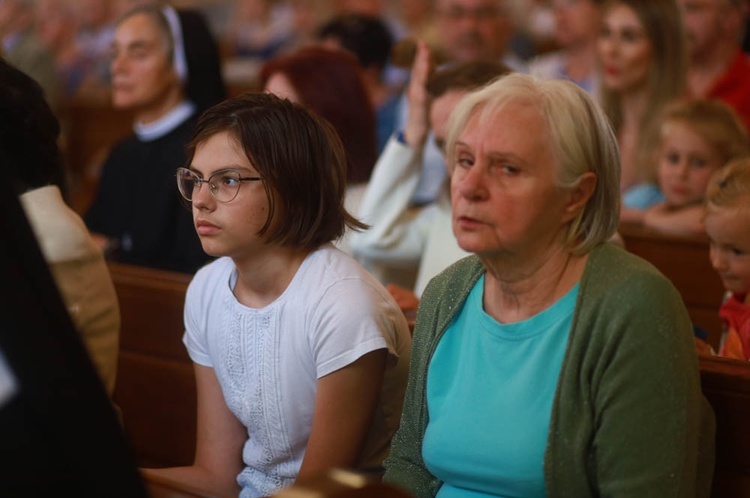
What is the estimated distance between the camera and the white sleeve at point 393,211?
346 cm

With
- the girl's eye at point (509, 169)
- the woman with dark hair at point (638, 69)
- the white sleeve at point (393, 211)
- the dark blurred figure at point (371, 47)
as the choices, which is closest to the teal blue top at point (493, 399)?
the girl's eye at point (509, 169)

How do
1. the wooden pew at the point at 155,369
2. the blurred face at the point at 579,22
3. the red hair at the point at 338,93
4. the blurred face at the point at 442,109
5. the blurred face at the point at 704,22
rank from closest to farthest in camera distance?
the wooden pew at the point at 155,369 < the blurred face at the point at 442,109 < the red hair at the point at 338,93 < the blurred face at the point at 704,22 < the blurred face at the point at 579,22

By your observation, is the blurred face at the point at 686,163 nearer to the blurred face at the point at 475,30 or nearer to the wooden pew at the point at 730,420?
the wooden pew at the point at 730,420

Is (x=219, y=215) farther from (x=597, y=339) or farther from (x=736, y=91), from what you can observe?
(x=736, y=91)

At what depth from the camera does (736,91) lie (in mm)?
4770

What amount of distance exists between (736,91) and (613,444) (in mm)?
3402

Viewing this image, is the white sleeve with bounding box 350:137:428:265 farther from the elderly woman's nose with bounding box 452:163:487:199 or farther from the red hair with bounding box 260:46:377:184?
the elderly woman's nose with bounding box 452:163:487:199

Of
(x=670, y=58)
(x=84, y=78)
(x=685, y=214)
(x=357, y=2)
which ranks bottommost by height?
(x=84, y=78)

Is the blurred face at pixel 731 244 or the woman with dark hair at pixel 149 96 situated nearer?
the blurred face at pixel 731 244

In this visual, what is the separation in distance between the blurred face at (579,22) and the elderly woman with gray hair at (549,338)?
3.44 meters

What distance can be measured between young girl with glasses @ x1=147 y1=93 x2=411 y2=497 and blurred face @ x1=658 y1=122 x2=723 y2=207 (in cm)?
168

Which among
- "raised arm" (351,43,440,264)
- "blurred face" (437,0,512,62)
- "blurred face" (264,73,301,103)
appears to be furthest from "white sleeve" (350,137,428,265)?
"blurred face" (437,0,512,62)

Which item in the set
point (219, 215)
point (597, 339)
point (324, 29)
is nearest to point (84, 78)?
point (324, 29)

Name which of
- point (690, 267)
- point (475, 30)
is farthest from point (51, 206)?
point (475, 30)
